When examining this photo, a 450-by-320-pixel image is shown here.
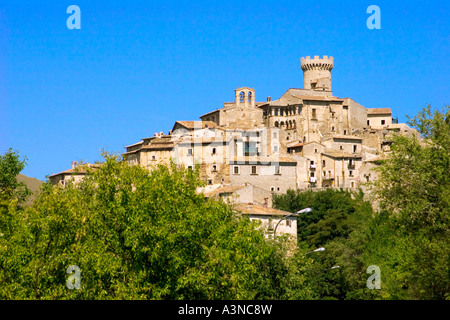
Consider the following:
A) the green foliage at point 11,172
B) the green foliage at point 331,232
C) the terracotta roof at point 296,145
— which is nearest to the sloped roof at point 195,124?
the terracotta roof at point 296,145

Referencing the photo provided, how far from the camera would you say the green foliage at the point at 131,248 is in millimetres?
30047

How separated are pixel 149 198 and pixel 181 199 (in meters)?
1.65

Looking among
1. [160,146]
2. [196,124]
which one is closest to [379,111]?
[196,124]

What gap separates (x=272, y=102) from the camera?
11419 centimetres

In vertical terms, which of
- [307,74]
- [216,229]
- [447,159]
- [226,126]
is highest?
[307,74]

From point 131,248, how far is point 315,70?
10678 centimetres

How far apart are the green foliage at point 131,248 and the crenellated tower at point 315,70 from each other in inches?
3963

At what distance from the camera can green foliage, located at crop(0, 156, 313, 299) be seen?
30.0 metres

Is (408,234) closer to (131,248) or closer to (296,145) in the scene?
(131,248)

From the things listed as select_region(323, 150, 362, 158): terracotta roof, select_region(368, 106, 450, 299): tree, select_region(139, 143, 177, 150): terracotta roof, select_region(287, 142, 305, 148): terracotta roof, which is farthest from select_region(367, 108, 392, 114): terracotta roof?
select_region(368, 106, 450, 299): tree

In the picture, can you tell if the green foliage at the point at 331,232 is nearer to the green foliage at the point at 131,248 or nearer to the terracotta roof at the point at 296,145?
the terracotta roof at the point at 296,145
